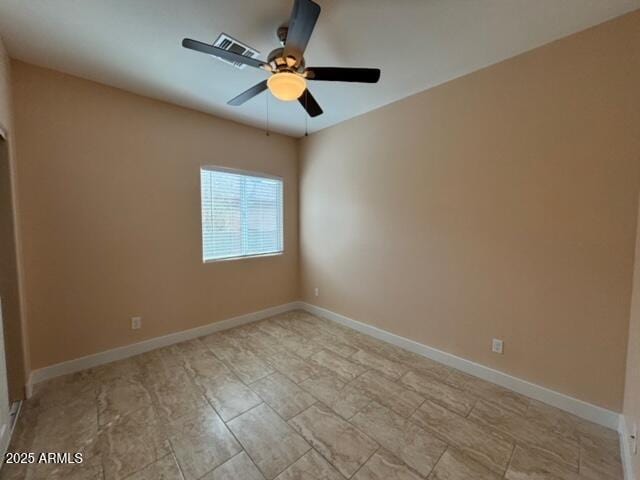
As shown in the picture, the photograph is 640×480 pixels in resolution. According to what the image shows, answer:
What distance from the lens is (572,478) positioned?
4.62ft

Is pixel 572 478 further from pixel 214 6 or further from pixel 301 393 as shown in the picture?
pixel 214 6

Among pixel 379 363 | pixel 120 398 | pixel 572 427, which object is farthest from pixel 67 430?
→ pixel 572 427

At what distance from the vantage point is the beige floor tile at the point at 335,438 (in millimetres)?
1497

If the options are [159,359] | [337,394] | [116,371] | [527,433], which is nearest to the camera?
[527,433]

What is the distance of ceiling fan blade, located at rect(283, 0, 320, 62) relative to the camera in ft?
4.10

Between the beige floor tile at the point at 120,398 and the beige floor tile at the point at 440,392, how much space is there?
211 cm

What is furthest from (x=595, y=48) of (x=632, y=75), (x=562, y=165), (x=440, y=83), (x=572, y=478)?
(x=572, y=478)

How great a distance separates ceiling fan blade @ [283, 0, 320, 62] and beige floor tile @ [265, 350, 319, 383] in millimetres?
2449

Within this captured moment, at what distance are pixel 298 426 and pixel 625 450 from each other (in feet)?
6.40

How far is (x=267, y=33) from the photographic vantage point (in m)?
1.79

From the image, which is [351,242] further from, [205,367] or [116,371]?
[116,371]

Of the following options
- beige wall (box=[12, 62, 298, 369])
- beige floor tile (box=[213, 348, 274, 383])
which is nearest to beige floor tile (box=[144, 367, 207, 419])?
beige floor tile (box=[213, 348, 274, 383])

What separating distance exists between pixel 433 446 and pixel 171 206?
313 centimetres

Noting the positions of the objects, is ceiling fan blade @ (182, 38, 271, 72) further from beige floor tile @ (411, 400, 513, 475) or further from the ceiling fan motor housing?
beige floor tile @ (411, 400, 513, 475)
